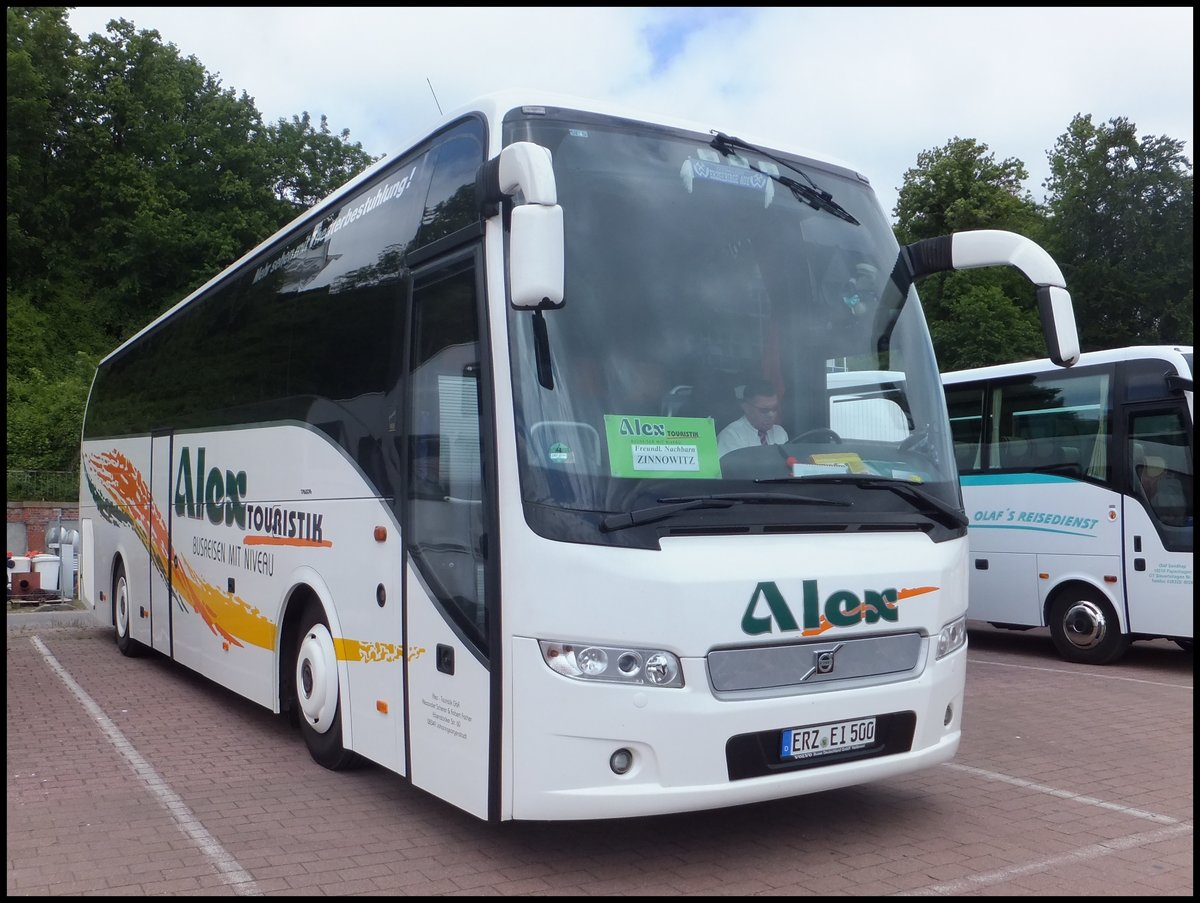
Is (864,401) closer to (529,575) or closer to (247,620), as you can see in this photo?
(529,575)

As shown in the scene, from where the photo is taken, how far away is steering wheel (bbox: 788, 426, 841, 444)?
546cm

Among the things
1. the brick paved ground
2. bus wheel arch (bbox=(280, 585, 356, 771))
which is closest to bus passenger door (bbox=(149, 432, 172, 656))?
the brick paved ground

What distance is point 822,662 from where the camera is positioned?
17.0ft

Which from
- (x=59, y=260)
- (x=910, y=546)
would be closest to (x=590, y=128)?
(x=910, y=546)

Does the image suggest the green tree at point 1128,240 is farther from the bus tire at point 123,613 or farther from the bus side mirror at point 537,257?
the bus side mirror at point 537,257

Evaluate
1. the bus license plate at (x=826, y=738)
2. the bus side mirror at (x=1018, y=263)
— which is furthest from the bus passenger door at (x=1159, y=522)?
the bus license plate at (x=826, y=738)

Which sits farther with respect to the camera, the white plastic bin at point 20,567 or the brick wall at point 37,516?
the brick wall at point 37,516

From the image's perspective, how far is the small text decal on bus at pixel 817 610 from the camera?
5012 millimetres

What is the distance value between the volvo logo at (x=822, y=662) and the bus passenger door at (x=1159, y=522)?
316 inches

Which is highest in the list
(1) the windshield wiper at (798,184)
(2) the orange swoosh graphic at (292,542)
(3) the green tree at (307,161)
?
(3) the green tree at (307,161)

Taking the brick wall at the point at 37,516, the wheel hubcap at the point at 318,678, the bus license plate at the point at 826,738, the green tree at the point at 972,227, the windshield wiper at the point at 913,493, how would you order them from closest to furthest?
the bus license plate at the point at 826,738 < the windshield wiper at the point at 913,493 < the wheel hubcap at the point at 318,678 < the brick wall at the point at 37,516 < the green tree at the point at 972,227

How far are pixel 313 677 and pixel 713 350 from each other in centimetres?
344

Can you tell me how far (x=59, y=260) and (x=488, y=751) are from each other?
145ft

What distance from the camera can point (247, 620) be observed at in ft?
27.8
